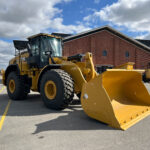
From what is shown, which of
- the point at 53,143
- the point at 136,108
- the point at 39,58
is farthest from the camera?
the point at 39,58

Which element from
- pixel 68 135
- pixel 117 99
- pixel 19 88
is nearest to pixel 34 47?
pixel 19 88

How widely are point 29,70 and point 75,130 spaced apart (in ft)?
12.9

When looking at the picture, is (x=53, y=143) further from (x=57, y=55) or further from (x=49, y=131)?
(x=57, y=55)

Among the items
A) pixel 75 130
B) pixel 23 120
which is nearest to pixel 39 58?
pixel 23 120

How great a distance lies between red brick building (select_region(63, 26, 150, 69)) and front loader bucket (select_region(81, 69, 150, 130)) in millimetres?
17356

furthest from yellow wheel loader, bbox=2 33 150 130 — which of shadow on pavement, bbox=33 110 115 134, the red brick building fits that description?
the red brick building

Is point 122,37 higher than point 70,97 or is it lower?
higher

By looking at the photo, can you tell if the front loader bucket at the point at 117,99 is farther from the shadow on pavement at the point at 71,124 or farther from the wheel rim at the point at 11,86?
the wheel rim at the point at 11,86

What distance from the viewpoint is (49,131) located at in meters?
3.17

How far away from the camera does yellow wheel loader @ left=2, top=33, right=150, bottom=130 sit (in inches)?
137

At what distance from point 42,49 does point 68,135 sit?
390 cm

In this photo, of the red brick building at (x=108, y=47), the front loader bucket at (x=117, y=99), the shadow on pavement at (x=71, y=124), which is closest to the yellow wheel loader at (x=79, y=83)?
the front loader bucket at (x=117, y=99)

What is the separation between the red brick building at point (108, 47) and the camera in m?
22.4

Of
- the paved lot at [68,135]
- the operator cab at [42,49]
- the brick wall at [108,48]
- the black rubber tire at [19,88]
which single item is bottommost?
the paved lot at [68,135]
